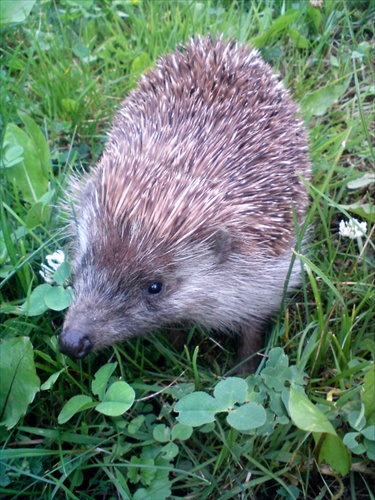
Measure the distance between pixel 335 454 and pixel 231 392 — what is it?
435 mm

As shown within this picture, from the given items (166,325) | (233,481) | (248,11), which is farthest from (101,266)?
(248,11)

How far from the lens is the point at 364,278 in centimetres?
262

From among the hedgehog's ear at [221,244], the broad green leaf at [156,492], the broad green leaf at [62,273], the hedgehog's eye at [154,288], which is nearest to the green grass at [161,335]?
the broad green leaf at [156,492]

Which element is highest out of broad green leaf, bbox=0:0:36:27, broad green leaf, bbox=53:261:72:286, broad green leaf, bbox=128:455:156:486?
broad green leaf, bbox=0:0:36:27

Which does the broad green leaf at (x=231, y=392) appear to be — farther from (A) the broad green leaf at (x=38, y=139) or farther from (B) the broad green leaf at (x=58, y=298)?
(A) the broad green leaf at (x=38, y=139)

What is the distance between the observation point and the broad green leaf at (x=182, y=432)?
2.10m

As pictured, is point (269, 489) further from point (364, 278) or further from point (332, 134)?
point (332, 134)

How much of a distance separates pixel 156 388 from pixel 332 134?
6.34 ft

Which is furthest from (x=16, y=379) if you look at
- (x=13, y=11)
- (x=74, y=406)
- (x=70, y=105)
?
(x=13, y=11)

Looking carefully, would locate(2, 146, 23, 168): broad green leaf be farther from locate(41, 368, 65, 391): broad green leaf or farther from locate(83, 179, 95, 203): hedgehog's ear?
locate(41, 368, 65, 391): broad green leaf

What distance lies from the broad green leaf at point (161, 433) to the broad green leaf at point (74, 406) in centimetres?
25

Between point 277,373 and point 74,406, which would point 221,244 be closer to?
point 277,373

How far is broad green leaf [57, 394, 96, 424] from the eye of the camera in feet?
6.86

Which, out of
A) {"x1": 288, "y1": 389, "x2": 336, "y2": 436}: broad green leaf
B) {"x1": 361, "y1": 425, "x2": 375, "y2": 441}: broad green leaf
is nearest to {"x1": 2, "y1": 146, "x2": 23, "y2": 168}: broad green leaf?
{"x1": 288, "y1": 389, "x2": 336, "y2": 436}: broad green leaf
